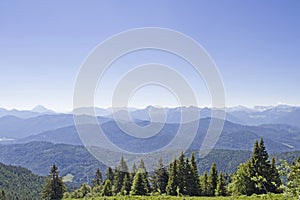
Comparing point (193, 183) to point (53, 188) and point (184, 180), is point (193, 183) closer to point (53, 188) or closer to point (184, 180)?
point (184, 180)

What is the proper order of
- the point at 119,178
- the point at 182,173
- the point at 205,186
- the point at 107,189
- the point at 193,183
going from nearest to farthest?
the point at 182,173, the point at 193,183, the point at 205,186, the point at 107,189, the point at 119,178

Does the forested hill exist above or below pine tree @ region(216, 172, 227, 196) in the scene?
below

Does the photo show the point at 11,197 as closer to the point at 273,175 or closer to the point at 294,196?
the point at 273,175

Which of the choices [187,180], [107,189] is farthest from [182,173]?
[107,189]

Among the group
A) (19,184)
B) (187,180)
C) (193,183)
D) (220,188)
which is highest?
(187,180)

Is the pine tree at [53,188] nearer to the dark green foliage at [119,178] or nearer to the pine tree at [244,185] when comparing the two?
the dark green foliage at [119,178]

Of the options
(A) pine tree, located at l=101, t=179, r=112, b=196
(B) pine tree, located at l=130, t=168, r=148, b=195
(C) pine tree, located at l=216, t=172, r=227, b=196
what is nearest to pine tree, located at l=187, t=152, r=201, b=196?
(C) pine tree, located at l=216, t=172, r=227, b=196

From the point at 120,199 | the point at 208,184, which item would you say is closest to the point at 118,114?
the point at 120,199

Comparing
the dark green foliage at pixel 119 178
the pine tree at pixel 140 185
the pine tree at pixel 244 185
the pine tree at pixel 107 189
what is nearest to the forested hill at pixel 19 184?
the pine tree at pixel 107 189

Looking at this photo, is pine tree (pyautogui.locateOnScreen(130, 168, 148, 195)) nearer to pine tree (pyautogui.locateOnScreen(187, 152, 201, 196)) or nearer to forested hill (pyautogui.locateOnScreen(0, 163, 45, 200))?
pine tree (pyautogui.locateOnScreen(187, 152, 201, 196))

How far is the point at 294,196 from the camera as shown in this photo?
18.7ft

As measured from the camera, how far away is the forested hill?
152 metres

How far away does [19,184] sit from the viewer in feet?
561

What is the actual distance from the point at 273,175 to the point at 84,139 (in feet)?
71.5
